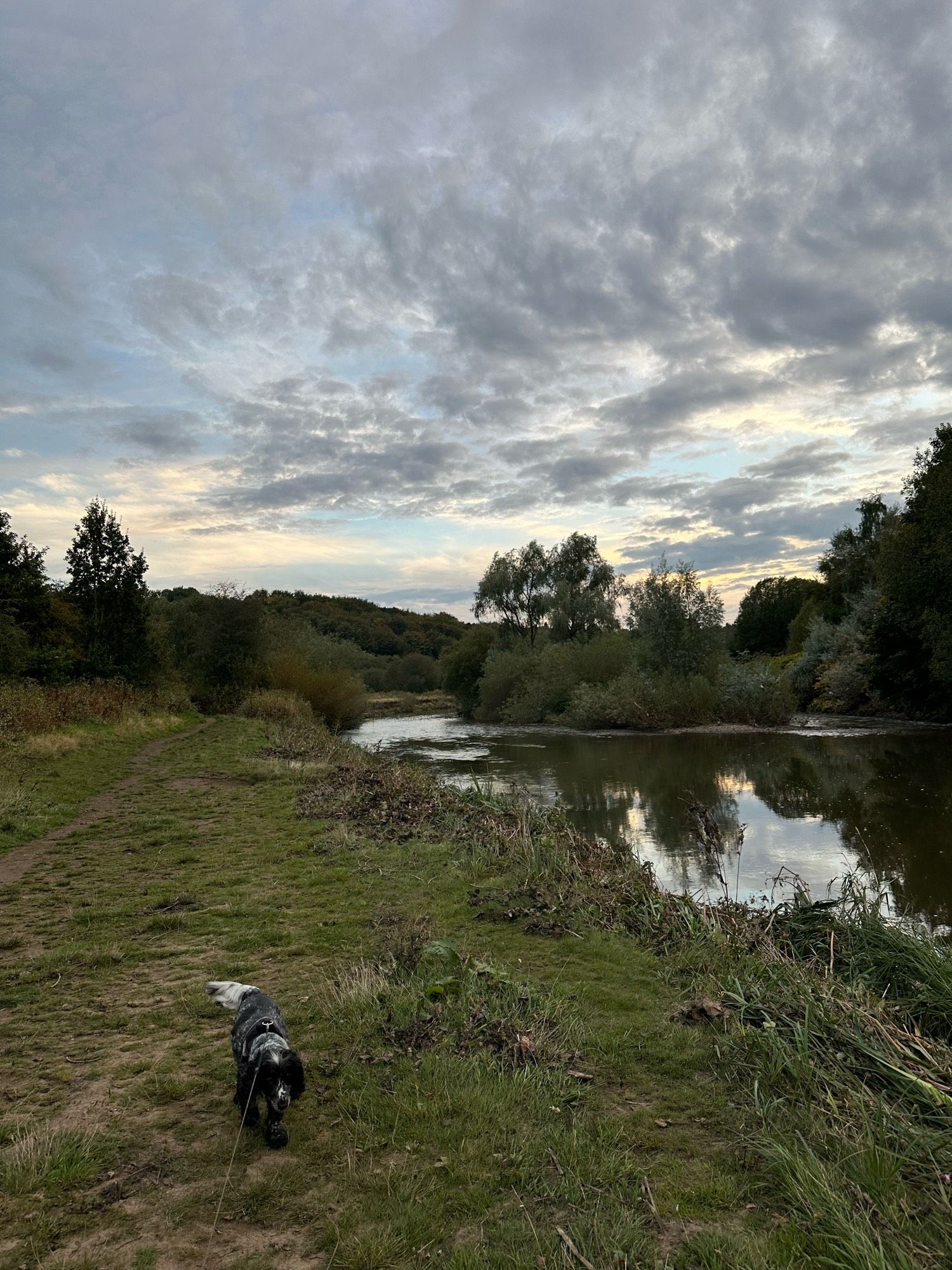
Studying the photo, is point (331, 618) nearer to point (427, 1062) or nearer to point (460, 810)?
point (460, 810)

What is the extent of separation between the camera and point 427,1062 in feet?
12.0

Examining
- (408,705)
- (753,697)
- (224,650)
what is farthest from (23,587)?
(408,705)

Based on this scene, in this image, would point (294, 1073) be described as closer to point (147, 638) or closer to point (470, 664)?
point (147, 638)

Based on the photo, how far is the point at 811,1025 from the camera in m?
3.95

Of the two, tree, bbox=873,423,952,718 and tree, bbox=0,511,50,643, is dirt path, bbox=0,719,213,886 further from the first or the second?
tree, bbox=873,423,952,718

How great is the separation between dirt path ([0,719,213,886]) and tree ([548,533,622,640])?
3076cm

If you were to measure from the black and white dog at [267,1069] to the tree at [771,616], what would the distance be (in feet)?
250

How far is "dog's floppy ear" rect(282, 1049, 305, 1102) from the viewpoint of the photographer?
3238mm

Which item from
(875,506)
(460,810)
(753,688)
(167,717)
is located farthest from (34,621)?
(875,506)

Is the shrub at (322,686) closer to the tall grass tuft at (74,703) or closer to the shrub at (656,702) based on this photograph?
the tall grass tuft at (74,703)

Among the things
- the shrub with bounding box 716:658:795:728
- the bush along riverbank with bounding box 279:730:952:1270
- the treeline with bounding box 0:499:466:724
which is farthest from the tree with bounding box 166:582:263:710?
the bush along riverbank with bounding box 279:730:952:1270

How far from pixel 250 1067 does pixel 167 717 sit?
78.5 ft

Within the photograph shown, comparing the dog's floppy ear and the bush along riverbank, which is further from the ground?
the dog's floppy ear

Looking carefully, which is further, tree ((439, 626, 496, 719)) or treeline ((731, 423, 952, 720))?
tree ((439, 626, 496, 719))
